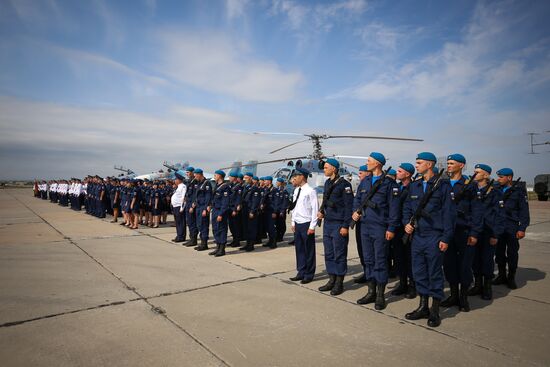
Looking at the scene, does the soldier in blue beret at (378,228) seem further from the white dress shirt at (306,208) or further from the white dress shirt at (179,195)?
the white dress shirt at (179,195)

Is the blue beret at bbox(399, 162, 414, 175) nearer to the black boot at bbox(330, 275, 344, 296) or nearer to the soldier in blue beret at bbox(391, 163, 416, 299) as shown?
the soldier in blue beret at bbox(391, 163, 416, 299)

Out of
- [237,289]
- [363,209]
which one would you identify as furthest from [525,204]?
[237,289]

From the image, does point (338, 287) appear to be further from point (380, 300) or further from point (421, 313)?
point (421, 313)

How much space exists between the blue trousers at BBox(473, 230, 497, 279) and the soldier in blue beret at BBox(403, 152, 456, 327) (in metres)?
1.24

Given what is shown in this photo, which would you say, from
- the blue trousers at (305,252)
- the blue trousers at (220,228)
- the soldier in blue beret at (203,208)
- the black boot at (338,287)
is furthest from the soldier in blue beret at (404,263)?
the soldier in blue beret at (203,208)

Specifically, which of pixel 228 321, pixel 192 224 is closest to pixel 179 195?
pixel 192 224

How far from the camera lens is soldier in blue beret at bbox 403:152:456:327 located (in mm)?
3338

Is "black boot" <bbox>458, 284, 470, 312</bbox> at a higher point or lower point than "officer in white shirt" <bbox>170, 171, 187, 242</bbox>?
lower

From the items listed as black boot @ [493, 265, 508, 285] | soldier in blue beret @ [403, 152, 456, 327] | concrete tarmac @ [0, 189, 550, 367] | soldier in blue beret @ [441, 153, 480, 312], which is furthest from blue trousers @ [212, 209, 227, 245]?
black boot @ [493, 265, 508, 285]

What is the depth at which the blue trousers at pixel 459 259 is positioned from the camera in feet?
12.5

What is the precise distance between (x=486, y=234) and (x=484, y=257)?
1.05 feet

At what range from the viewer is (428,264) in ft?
11.2

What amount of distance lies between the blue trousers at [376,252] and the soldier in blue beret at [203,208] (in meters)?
3.85

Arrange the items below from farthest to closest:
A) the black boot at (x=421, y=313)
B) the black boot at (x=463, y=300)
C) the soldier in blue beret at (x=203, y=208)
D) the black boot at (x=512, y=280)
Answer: the soldier in blue beret at (x=203, y=208)
the black boot at (x=512, y=280)
the black boot at (x=463, y=300)
the black boot at (x=421, y=313)
